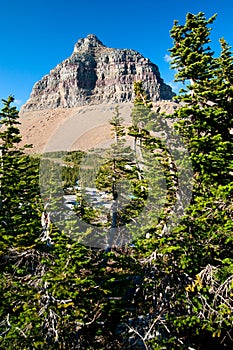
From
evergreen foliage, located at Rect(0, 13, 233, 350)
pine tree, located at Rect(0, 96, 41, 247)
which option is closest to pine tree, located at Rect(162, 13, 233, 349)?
evergreen foliage, located at Rect(0, 13, 233, 350)

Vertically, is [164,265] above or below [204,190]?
below

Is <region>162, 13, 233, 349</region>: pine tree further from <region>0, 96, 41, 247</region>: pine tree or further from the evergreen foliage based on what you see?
<region>0, 96, 41, 247</region>: pine tree

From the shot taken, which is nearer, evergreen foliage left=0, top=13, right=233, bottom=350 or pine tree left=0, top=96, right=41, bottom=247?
evergreen foliage left=0, top=13, right=233, bottom=350

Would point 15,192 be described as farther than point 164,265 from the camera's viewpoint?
Yes

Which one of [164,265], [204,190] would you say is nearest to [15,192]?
[164,265]

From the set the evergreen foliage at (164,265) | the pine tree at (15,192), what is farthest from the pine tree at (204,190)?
the pine tree at (15,192)

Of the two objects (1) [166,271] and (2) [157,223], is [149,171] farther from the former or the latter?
(1) [166,271]

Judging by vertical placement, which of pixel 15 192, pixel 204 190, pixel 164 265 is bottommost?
pixel 164 265

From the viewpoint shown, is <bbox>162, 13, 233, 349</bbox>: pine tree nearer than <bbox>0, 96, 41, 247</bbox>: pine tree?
Yes

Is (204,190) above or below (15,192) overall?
above

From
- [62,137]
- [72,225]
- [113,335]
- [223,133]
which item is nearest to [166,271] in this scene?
[113,335]

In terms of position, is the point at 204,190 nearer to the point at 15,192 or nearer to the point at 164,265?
the point at 164,265

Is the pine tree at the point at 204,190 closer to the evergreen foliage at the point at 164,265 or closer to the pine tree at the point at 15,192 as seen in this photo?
the evergreen foliage at the point at 164,265

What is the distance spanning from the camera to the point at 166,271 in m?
12.0
